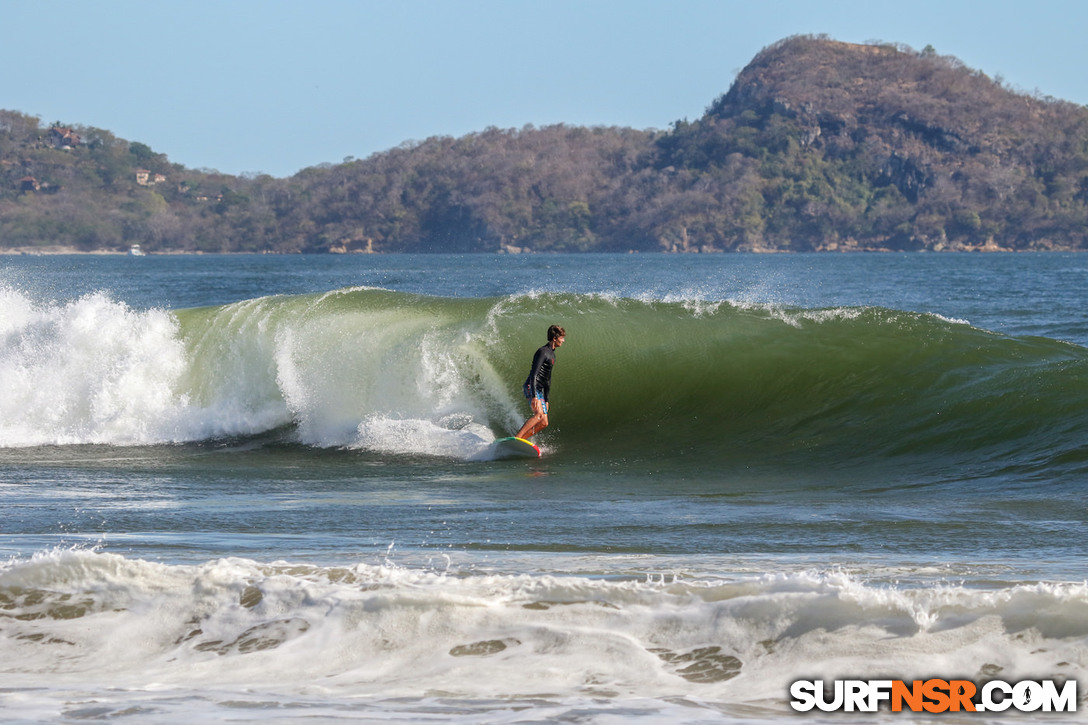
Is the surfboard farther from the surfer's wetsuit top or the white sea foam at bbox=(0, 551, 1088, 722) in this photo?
the white sea foam at bbox=(0, 551, 1088, 722)

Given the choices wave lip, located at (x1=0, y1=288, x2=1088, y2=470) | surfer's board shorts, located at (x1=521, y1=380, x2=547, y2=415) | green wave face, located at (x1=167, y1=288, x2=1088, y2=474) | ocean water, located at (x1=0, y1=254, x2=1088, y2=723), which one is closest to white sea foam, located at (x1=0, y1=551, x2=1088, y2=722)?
ocean water, located at (x1=0, y1=254, x2=1088, y2=723)

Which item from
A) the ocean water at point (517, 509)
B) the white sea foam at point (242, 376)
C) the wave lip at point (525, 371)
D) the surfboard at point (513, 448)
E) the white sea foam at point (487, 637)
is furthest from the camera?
the white sea foam at point (242, 376)

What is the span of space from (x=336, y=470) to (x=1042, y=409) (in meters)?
6.98

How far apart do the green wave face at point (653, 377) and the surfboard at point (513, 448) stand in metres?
0.69

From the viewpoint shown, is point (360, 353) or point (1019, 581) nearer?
point (1019, 581)

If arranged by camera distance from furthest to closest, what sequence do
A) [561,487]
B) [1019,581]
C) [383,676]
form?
[561,487] → [1019,581] → [383,676]

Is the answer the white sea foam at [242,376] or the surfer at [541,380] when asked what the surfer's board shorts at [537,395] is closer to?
the surfer at [541,380]

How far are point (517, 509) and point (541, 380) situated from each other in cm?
310

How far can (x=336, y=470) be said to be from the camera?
37.7 feet

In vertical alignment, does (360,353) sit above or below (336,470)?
above

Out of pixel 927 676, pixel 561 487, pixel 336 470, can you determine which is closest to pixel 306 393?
pixel 336 470

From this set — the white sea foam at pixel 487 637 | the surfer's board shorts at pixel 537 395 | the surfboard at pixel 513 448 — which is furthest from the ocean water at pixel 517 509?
the surfer's board shorts at pixel 537 395

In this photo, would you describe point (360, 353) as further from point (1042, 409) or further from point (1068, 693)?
point (1068, 693)

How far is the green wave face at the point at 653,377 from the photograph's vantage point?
39.4ft
